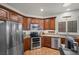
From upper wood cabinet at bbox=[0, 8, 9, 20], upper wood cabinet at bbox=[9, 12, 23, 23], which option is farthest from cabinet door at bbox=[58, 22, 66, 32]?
upper wood cabinet at bbox=[0, 8, 9, 20]

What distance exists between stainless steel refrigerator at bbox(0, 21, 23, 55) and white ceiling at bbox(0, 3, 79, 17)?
0.87ft

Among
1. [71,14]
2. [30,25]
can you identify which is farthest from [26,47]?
[71,14]

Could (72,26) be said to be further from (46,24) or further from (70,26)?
(46,24)

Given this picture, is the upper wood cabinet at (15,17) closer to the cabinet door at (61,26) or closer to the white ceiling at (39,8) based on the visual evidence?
the white ceiling at (39,8)

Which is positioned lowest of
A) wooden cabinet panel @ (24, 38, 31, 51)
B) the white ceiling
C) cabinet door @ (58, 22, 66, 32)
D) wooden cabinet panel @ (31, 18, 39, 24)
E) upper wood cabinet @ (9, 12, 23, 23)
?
wooden cabinet panel @ (24, 38, 31, 51)

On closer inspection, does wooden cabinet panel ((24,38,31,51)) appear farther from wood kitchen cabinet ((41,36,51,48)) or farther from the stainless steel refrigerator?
wood kitchen cabinet ((41,36,51,48))

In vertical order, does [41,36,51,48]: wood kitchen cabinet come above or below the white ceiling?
below

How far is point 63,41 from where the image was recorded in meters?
1.65

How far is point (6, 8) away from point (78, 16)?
116 centimetres

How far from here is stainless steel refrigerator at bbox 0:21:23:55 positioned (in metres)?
1.60

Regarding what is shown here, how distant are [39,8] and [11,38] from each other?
0.69 metres

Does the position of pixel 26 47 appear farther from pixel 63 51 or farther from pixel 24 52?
pixel 63 51

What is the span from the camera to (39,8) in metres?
1.65

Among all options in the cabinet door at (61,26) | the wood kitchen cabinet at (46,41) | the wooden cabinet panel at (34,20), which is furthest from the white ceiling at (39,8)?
the wood kitchen cabinet at (46,41)
